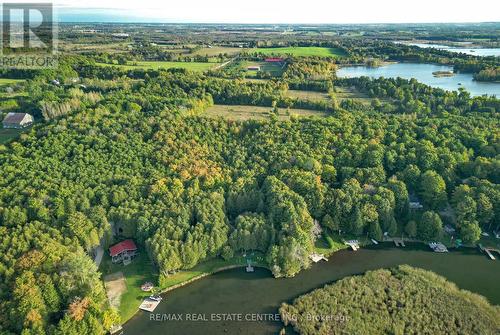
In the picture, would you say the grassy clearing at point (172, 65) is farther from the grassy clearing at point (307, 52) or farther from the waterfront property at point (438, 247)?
the waterfront property at point (438, 247)

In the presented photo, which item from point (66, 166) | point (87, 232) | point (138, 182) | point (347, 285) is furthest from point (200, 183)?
point (347, 285)

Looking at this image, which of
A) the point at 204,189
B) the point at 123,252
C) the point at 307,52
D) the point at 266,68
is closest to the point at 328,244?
the point at 204,189

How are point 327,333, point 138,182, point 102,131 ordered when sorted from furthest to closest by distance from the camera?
1. point 102,131
2. point 138,182
3. point 327,333

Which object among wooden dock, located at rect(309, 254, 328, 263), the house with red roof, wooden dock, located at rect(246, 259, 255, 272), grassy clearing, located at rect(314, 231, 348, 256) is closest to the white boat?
the house with red roof

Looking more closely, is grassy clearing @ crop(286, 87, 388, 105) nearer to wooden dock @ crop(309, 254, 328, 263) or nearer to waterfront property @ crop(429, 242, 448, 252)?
waterfront property @ crop(429, 242, 448, 252)

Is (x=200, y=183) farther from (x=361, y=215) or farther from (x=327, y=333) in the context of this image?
(x=327, y=333)

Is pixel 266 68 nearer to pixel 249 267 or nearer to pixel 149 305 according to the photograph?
pixel 249 267
